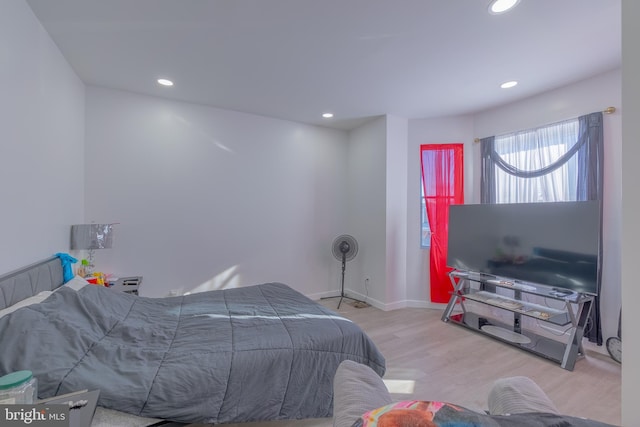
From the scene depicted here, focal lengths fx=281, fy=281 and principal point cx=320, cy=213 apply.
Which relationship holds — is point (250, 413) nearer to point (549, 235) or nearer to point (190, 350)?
point (190, 350)

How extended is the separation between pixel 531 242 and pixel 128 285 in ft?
13.7

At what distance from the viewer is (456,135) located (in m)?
4.02

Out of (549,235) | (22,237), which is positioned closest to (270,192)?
(22,237)

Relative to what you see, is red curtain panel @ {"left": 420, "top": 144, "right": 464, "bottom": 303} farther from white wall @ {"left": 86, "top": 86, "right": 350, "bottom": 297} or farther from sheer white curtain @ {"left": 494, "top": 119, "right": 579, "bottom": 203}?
white wall @ {"left": 86, "top": 86, "right": 350, "bottom": 297}

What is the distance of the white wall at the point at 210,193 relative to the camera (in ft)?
10.5

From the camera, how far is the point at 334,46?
7.65 ft

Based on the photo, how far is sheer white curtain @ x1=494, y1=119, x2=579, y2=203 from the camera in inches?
118

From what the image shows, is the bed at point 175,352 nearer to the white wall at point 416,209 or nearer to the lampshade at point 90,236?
the lampshade at point 90,236

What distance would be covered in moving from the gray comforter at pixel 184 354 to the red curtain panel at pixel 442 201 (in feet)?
7.85

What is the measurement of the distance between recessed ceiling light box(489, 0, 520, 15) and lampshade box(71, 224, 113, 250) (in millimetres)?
3716

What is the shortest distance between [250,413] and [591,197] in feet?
11.6

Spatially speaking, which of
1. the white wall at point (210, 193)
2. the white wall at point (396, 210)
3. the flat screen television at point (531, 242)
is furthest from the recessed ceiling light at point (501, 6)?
the white wall at point (210, 193)

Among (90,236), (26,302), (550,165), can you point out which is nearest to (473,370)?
(550,165)

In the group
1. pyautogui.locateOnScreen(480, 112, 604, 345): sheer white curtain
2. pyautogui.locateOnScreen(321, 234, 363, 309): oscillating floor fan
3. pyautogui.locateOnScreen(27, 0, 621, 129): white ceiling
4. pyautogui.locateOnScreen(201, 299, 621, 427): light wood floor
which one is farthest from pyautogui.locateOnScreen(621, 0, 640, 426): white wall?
pyautogui.locateOnScreen(321, 234, 363, 309): oscillating floor fan
